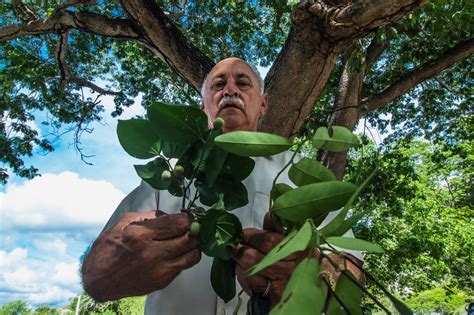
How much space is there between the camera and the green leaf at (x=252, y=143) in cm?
47

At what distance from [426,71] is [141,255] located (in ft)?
13.0

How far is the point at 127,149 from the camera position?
62cm

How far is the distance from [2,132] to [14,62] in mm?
1309

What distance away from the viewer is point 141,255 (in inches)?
24.3

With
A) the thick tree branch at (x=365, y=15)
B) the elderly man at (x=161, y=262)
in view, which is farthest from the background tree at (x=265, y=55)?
the elderly man at (x=161, y=262)

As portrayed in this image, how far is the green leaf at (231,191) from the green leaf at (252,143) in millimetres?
156

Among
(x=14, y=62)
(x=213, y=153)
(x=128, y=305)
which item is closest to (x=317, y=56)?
(x=213, y=153)

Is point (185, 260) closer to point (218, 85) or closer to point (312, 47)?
point (218, 85)

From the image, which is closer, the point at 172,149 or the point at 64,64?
the point at 172,149

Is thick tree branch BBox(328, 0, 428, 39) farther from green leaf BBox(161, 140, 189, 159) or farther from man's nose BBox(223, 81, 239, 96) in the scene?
green leaf BBox(161, 140, 189, 159)

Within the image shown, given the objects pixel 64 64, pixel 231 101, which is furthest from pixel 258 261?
pixel 64 64

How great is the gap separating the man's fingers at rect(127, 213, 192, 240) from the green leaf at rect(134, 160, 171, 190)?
0.21 feet

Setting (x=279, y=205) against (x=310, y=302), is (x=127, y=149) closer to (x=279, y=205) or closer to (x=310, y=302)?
(x=279, y=205)

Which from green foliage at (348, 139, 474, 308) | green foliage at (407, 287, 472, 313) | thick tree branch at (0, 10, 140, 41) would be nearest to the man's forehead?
thick tree branch at (0, 10, 140, 41)
